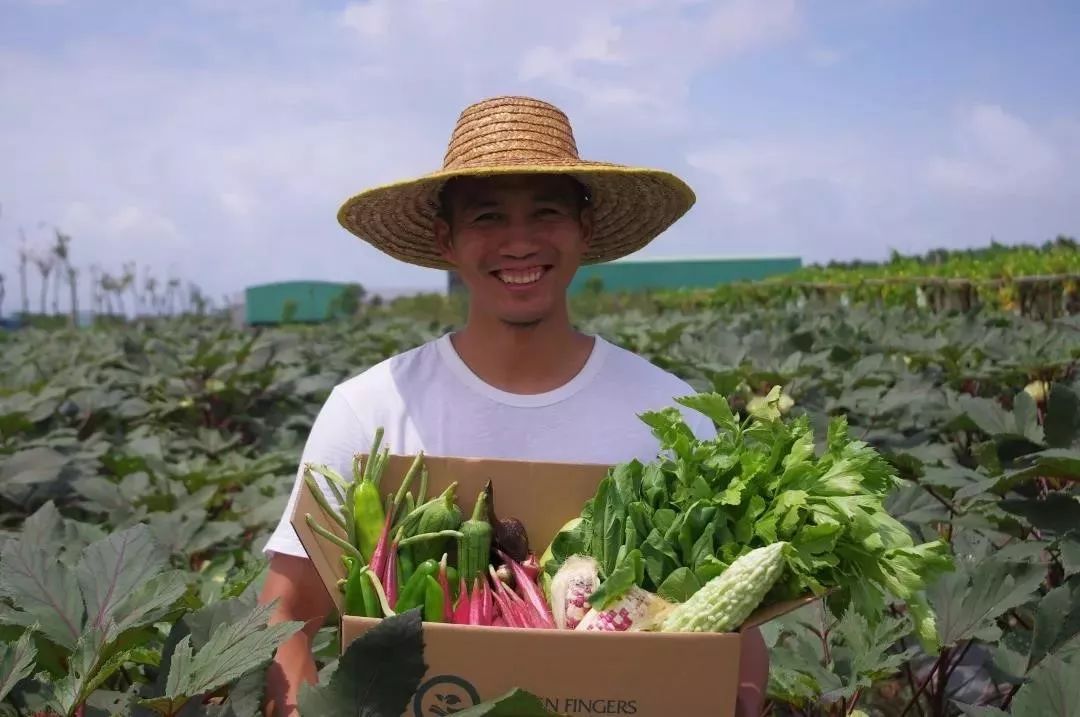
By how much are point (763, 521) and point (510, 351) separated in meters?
1.04

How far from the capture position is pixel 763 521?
140 cm

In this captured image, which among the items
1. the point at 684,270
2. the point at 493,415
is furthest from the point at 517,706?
the point at 684,270

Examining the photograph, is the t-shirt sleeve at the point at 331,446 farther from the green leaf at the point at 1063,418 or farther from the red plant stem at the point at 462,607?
the green leaf at the point at 1063,418

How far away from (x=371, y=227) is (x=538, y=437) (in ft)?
2.69

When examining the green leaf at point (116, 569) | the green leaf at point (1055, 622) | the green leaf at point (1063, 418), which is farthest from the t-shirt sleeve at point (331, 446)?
the green leaf at point (1063, 418)

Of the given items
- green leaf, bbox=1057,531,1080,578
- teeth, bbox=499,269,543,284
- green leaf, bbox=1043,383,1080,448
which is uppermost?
teeth, bbox=499,269,543,284

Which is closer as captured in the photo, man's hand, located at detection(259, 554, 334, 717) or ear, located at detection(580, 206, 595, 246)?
man's hand, located at detection(259, 554, 334, 717)

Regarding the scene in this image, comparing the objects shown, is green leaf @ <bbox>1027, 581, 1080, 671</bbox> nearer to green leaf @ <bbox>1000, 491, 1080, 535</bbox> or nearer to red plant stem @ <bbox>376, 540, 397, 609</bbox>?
green leaf @ <bbox>1000, 491, 1080, 535</bbox>

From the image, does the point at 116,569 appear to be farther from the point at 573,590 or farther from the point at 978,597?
the point at 978,597

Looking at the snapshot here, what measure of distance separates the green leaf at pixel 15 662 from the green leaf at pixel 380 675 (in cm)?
44

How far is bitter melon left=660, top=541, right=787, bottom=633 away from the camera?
4.23 feet

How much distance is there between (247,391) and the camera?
5.61 meters

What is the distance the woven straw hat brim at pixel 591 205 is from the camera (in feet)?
7.30

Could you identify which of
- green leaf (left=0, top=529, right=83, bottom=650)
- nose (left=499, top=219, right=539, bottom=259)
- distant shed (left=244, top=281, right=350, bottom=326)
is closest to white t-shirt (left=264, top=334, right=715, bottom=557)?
nose (left=499, top=219, right=539, bottom=259)
